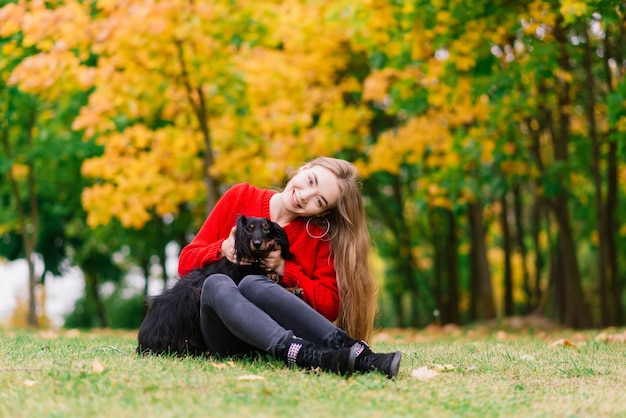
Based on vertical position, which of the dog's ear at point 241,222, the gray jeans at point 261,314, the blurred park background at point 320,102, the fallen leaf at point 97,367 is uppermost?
the blurred park background at point 320,102

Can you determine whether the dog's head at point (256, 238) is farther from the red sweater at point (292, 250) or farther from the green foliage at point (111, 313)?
the green foliage at point (111, 313)

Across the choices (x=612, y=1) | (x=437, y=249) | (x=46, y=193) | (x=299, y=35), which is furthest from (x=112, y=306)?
(x=612, y=1)

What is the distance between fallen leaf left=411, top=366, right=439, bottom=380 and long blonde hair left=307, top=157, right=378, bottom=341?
0.54 m

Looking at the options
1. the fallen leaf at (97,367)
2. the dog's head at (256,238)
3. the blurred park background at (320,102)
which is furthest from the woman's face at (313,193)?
the blurred park background at (320,102)

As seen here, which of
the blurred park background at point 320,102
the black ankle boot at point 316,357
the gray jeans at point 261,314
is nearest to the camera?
the black ankle boot at point 316,357

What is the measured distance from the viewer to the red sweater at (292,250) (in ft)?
14.8

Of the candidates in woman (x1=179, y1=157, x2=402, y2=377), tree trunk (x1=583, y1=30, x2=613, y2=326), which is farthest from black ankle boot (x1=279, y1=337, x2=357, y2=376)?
tree trunk (x1=583, y1=30, x2=613, y2=326)

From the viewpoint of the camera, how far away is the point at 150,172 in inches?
491

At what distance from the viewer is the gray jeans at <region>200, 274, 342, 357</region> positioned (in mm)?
4043

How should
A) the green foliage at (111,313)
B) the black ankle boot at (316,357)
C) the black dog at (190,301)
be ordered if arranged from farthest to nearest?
the green foliage at (111,313)
the black dog at (190,301)
the black ankle boot at (316,357)

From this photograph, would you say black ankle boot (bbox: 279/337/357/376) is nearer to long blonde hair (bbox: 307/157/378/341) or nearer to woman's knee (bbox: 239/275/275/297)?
woman's knee (bbox: 239/275/275/297)

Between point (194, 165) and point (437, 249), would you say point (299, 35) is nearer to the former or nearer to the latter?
point (194, 165)

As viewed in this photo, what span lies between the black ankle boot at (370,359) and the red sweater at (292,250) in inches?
17.7

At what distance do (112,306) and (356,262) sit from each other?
2189cm
